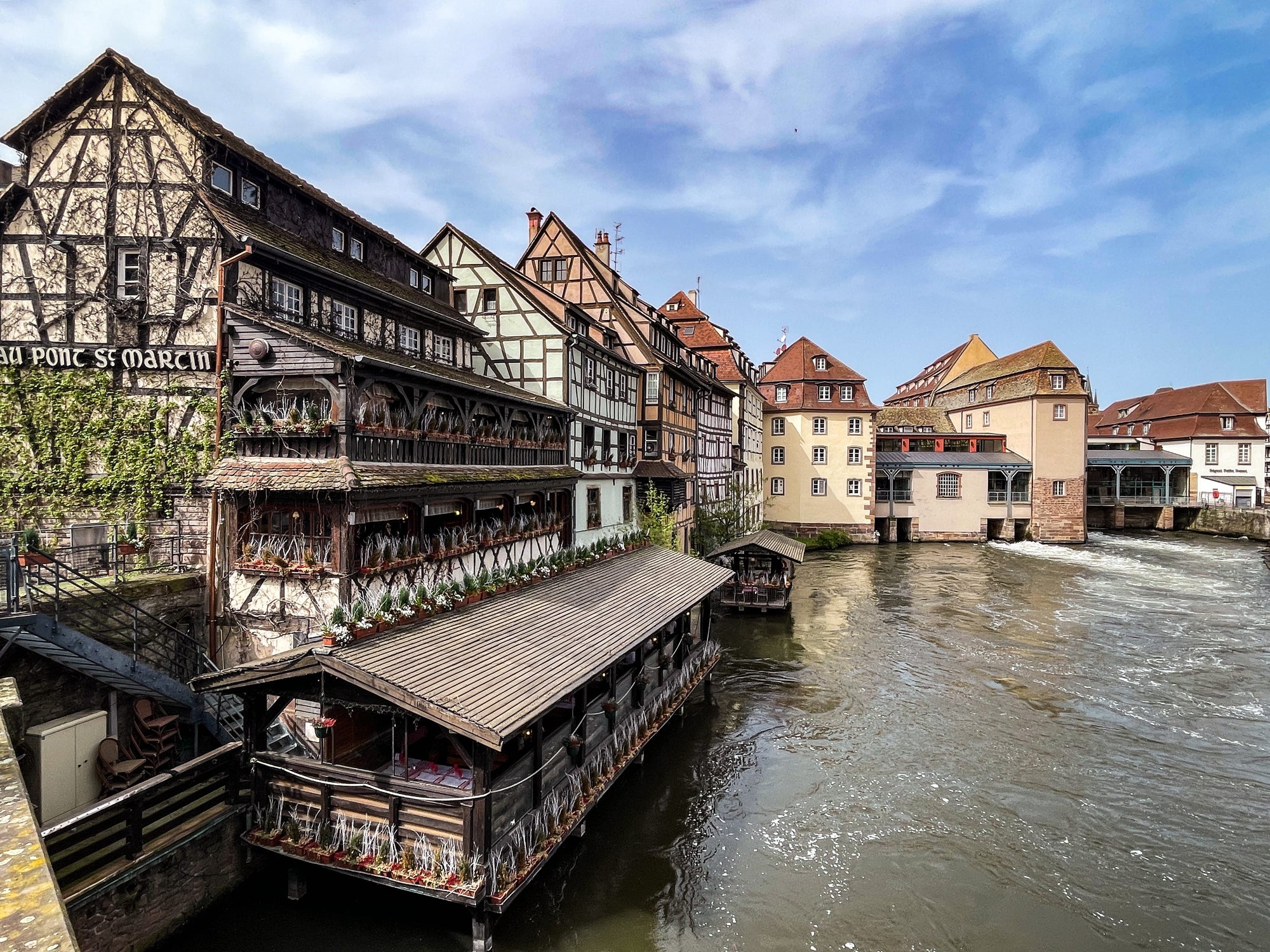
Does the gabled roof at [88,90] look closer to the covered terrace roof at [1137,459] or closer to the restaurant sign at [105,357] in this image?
the restaurant sign at [105,357]

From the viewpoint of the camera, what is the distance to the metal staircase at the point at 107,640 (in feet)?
31.0

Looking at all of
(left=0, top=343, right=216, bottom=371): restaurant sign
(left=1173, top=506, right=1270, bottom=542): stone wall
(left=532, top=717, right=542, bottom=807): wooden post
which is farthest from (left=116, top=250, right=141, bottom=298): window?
(left=1173, top=506, right=1270, bottom=542): stone wall

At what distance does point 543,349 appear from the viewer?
Answer: 19.9 m

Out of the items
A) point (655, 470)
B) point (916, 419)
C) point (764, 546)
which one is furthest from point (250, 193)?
point (916, 419)

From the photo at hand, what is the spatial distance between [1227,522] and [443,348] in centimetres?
6218

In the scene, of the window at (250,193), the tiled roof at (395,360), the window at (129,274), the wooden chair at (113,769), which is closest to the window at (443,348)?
the tiled roof at (395,360)

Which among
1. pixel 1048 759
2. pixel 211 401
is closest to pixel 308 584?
pixel 211 401

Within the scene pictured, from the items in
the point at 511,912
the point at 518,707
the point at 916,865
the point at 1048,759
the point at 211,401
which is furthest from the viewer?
Result: the point at 1048,759

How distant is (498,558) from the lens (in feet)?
50.6

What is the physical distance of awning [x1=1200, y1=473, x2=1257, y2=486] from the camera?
2249 inches

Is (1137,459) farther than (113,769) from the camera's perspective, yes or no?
Yes

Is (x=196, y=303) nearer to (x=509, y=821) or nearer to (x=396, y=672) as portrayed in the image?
(x=396, y=672)

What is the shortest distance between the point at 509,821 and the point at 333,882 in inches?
117

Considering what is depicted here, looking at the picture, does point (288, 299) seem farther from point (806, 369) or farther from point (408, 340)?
point (806, 369)
